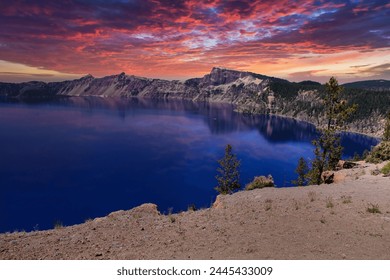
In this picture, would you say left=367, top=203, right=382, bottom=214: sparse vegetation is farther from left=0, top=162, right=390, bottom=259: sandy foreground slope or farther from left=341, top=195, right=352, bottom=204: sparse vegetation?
left=341, top=195, right=352, bottom=204: sparse vegetation

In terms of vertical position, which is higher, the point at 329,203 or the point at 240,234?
the point at 329,203

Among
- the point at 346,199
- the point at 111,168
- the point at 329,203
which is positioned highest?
the point at 329,203

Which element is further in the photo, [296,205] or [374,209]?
[296,205]

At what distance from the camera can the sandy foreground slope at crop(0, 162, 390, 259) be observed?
10.8m

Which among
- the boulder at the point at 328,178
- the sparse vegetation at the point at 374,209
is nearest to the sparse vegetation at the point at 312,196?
the sparse vegetation at the point at 374,209

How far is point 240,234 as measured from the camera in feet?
41.3

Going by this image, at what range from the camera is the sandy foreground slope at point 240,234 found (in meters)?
10.8

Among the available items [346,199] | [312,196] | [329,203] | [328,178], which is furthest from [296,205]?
[328,178]

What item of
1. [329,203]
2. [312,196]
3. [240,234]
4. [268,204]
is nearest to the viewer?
[240,234]

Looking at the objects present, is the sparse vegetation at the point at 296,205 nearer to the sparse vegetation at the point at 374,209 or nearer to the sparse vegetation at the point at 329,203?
the sparse vegetation at the point at 329,203

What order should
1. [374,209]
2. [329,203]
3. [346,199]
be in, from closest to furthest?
1. [374,209]
2. [329,203]
3. [346,199]

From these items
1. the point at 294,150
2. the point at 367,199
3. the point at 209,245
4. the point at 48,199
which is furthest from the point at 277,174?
the point at 209,245

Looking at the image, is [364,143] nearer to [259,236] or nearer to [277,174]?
[277,174]

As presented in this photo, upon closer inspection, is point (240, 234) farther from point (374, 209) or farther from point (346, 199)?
point (346, 199)
